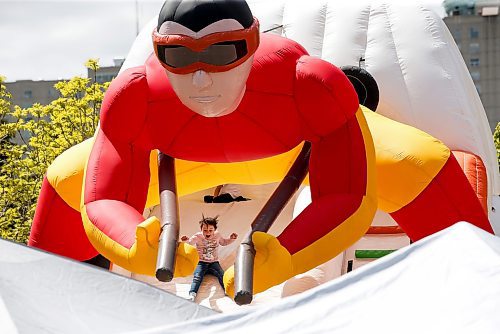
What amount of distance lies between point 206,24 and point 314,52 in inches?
85.8

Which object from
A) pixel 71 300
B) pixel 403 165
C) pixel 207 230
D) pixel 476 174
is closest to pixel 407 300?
pixel 71 300

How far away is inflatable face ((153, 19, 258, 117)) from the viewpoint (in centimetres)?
448

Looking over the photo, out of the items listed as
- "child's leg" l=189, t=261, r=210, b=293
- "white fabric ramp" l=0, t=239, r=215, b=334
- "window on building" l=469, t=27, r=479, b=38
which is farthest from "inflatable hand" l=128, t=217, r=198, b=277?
"window on building" l=469, t=27, r=479, b=38

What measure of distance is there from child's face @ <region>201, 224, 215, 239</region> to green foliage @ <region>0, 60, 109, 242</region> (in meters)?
5.36

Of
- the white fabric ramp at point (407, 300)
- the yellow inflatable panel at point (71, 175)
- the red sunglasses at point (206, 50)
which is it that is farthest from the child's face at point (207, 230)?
the white fabric ramp at point (407, 300)

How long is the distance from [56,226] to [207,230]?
42.9 inches

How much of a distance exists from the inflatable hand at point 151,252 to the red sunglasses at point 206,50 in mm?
730

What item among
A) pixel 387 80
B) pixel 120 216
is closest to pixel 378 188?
pixel 387 80

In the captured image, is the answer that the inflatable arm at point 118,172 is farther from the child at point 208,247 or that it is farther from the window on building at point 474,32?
the window on building at point 474,32

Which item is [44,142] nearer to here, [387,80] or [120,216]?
[387,80]

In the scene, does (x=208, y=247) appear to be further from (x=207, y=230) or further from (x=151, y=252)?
(x=151, y=252)

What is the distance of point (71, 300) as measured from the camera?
10.4ft

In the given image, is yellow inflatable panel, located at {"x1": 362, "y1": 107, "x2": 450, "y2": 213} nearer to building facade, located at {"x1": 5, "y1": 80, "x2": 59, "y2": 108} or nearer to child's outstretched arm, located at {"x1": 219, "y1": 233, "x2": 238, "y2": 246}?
child's outstretched arm, located at {"x1": 219, "y1": 233, "x2": 238, "y2": 246}

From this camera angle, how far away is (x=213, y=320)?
2764 mm
